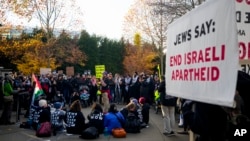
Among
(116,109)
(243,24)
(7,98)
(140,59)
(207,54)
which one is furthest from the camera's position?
(140,59)

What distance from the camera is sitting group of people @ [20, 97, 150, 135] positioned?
482 inches

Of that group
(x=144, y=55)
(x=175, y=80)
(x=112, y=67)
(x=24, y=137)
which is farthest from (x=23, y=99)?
(x=112, y=67)

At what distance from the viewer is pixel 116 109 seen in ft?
43.1

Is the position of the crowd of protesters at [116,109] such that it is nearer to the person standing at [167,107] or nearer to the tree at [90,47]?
the person standing at [167,107]

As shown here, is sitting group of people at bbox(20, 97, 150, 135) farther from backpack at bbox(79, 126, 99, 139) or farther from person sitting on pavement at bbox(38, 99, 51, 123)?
backpack at bbox(79, 126, 99, 139)

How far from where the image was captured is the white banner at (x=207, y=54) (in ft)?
10.5

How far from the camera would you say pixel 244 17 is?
4.13 metres

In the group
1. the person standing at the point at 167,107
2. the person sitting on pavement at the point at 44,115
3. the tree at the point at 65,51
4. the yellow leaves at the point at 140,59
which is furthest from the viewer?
the yellow leaves at the point at 140,59

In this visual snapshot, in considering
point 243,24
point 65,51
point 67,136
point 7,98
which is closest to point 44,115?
point 67,136

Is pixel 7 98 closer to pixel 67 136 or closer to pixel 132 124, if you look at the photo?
pixel 67 136

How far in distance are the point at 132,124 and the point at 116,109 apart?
840mm

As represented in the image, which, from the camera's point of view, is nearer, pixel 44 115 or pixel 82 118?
pixel 82 118

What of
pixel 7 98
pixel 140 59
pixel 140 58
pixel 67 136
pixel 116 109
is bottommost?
pixel 67 136

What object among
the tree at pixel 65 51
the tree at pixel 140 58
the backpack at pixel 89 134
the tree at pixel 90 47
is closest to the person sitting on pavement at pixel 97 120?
the backpack at pixel 89 134
